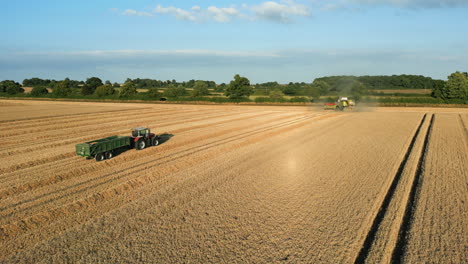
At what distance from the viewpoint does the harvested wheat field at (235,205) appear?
782cm

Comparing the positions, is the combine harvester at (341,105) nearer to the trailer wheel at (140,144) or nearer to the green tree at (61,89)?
the trailer wheel at (140,144)

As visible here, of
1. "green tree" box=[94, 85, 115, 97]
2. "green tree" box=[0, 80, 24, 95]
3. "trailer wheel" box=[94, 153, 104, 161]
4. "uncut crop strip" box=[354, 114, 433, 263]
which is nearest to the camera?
"uncut crop strip" box=[354, 114, 433, 263]

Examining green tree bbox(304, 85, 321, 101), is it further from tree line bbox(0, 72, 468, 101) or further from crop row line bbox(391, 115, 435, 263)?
crop row line bbox(391, 115, 435, 263)

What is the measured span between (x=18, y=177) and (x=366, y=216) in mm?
13628

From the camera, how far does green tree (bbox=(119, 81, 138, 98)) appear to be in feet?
278

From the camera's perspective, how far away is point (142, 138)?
18.9 m

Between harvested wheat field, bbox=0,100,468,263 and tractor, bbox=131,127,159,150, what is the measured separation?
47 centimetres

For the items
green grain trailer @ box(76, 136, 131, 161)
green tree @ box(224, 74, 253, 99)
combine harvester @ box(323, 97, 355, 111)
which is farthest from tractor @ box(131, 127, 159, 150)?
green tree @ box(224, 74, 253, 99)

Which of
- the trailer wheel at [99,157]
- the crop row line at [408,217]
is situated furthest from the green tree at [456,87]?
the trailer wheel at [99,157]

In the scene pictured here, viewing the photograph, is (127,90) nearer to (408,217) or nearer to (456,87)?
(456,87)

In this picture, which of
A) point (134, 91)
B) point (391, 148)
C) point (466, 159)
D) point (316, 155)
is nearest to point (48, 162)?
point (316, 155)

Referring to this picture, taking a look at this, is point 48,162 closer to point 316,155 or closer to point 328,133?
point 316,155

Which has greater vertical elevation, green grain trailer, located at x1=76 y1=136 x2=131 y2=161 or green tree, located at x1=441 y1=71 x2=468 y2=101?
green tree, located at x1=441 y1=71 x2=468 y2=101

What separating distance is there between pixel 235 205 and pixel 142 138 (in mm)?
10237
